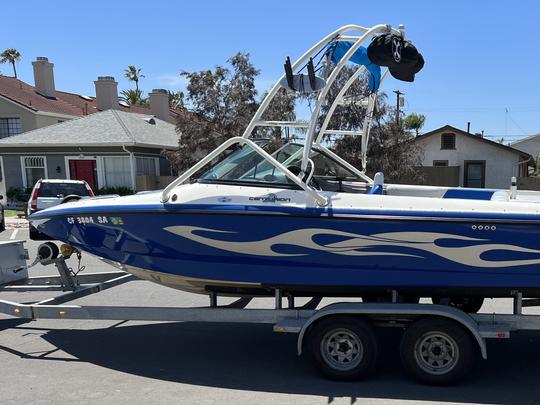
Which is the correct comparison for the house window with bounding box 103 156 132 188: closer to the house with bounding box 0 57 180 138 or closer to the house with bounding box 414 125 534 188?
the house with bounding box 0 57 180 138

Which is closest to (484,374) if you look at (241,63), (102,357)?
(102,357)

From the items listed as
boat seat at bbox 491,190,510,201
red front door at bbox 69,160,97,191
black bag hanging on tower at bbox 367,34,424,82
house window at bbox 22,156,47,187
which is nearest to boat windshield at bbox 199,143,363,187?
black bag hanging on tower at bbox 367,34,424,82

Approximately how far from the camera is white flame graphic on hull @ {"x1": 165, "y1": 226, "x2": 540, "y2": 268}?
3.99 m

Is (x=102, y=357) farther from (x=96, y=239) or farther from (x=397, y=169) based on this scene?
(x=397, y=169)

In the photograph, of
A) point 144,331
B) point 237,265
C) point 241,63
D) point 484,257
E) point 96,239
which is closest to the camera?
point 484,257

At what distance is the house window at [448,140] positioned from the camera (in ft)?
73.4

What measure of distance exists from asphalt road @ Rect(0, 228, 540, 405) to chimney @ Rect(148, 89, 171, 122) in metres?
27.9

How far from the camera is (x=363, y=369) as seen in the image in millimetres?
4207

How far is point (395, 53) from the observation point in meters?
4.25

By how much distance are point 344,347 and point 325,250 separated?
0.88 meters

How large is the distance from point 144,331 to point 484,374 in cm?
365

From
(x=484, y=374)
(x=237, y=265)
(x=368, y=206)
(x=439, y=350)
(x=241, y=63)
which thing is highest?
(x=241, y=63)

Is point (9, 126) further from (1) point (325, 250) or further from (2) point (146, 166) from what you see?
(1) point (325, 250)

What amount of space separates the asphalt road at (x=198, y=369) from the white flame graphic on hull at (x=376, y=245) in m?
1.10
